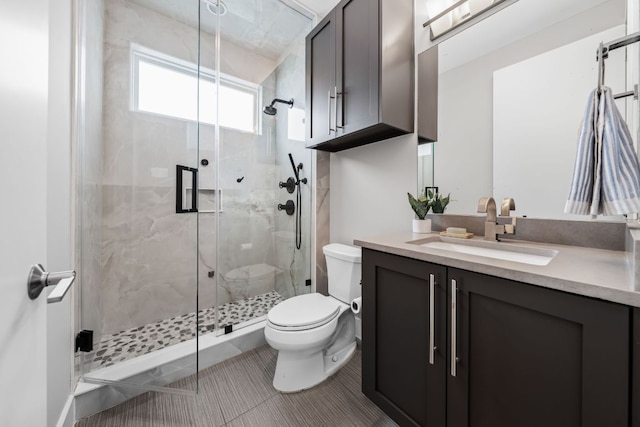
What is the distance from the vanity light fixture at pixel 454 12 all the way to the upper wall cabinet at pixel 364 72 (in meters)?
0.13

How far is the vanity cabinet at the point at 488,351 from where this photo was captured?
1.90 ft

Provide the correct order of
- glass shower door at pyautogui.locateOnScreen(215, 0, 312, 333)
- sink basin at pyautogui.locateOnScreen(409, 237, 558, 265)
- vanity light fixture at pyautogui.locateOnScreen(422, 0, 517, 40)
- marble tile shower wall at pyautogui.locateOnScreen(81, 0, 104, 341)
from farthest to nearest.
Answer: glass shower door at pyautogui.locateOnScreen(215, 0, 312, 333) < marble tile shower wall at pyautogui.locateOnScreen(81, 0, 104, 341) < vanity light fixture at pyautogui.locateOnScreen(422, 0, 517, 40) < sink basin at pyautogui.locateOnScreen(409, 237, 558, 265)

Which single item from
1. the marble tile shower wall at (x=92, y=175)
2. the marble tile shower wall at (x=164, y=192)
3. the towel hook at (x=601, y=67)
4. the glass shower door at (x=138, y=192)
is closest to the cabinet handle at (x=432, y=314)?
the towel hook at (x=601, y=67)

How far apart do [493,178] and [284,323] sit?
1380 millimetres

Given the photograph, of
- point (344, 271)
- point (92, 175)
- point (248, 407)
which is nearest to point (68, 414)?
point (248, 407)

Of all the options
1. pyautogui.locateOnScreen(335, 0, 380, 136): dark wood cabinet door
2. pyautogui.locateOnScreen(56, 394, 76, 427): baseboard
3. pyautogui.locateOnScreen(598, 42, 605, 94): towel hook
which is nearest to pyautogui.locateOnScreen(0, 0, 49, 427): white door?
pyautogui.locateOnScreen(56, 394, 76, 427): baseboard

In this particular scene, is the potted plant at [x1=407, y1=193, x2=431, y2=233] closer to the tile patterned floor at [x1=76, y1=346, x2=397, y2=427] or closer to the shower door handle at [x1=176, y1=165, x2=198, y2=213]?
the tile patterned floor at [x1=76, y1=346, x2=397, y2=427]

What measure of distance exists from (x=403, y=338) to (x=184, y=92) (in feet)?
8.19

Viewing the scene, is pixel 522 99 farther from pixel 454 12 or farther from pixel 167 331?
pixel 167 331

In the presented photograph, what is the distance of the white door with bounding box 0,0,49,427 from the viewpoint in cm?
40

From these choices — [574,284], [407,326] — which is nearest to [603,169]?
[574,284]

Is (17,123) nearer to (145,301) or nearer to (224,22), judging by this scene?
(145,301)

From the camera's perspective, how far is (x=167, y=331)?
1811 mm

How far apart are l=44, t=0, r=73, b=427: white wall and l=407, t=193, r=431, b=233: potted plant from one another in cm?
176
